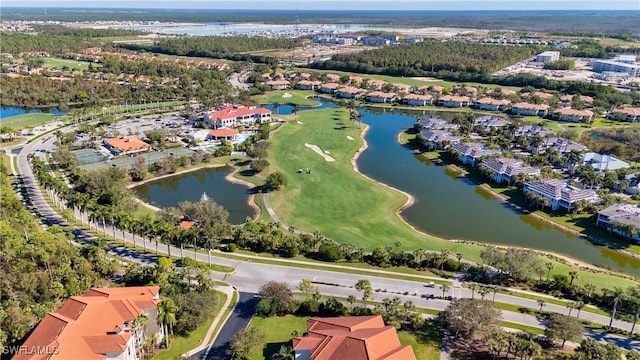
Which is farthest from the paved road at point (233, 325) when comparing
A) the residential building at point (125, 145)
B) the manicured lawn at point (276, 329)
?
the residential building at point (125, 145)

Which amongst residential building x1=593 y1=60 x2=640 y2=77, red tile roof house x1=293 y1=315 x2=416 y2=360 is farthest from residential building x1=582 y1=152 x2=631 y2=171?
residential building x1=593 y1=60 x2=640 y2=77

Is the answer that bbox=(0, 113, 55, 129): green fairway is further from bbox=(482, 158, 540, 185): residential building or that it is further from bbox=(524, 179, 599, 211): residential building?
bbox=(524, 179, 599, 211): residential building

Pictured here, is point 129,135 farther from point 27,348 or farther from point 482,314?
point 482,314

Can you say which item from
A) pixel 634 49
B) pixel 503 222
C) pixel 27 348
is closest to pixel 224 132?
pixel 503 222

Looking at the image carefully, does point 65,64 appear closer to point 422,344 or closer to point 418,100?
→ point 418,100

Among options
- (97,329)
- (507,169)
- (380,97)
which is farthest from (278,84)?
(97,329)

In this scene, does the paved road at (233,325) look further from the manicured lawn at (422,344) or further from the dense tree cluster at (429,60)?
the dense tree cluster at (429,60)
